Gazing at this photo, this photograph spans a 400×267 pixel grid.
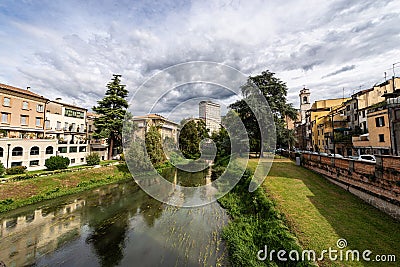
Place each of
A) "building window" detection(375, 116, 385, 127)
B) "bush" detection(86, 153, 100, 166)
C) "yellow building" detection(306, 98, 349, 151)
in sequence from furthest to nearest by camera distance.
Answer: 1. "yellow building" detection(306, 98, 349, 151)
2. "bush" detection(86, 153, 100, 166)
3. "building window" detection(375, 116, 385, 127)

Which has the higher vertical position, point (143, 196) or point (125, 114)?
point (125, 114)

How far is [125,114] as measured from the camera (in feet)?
97.5

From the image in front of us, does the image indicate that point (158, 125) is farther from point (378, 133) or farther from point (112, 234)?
point (378, 133)

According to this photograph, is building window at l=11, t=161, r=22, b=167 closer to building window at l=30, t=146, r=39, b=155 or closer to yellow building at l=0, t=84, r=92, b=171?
yellow building at l=0, t=84, r=92, b=171

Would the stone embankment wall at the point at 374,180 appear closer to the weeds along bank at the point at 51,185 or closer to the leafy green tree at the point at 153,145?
the weeds along bank at the point at 51,185

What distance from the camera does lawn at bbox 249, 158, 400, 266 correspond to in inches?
214

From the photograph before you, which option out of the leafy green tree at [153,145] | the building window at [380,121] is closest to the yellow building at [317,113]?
the building window at [380,121]

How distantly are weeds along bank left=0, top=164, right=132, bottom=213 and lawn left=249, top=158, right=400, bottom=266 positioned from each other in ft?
56.1

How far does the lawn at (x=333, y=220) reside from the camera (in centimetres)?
545

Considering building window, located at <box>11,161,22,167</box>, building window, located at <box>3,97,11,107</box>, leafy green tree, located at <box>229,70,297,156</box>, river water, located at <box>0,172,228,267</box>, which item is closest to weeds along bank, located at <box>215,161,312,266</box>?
river water, located at <box>0,172,228,267</box>

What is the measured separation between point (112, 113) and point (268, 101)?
21.7 metres

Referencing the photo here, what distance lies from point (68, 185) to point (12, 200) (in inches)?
178

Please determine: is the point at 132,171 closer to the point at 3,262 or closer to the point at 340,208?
the point at 3,262

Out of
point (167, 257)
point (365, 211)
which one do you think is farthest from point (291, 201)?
point (167, 257)
